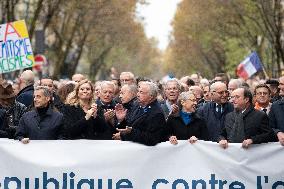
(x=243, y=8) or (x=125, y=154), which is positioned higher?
(x=243, y=8)

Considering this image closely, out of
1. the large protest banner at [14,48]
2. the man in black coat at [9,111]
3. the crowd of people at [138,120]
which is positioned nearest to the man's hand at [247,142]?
the crowd of people at [138,120]

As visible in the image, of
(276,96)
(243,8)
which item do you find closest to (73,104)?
(276,96)

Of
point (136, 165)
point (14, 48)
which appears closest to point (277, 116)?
point (136, 165)

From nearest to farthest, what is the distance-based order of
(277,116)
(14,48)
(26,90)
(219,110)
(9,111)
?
(277,116)
(9,111)
(219,110)
(26,90)
(14,48)

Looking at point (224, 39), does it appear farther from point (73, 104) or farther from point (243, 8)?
point (73, 104)

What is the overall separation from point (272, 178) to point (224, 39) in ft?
154

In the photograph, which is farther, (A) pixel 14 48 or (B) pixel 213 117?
(A) pixel 14 48

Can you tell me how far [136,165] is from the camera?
973cm

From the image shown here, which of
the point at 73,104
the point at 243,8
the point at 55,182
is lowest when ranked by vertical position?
the point at 55,182

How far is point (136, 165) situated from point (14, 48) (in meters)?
6.40

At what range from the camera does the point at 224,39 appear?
185 ft

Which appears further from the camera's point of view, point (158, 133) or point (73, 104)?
point (73, 104)

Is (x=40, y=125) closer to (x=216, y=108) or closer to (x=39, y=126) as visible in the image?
(x=39, y=126)

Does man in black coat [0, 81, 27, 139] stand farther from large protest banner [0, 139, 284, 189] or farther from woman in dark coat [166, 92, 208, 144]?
woman in dark coat [166, 92, 208, 144]
